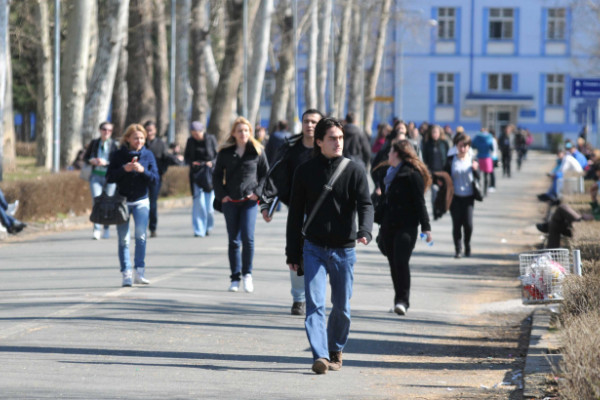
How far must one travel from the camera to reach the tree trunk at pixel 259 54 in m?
39.3

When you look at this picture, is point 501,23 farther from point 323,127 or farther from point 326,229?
point 326,229

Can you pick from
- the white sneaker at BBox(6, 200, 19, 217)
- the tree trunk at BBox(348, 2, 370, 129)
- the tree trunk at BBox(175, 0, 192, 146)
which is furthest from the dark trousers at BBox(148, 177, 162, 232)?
the tree trunk at BBox(348, 2, 370, 129)

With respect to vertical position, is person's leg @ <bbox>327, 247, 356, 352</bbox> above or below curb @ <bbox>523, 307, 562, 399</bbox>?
above

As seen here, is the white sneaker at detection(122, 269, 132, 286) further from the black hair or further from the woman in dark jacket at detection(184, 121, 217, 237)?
the woman in dark jacket at detection(184, 121, 217, 237)

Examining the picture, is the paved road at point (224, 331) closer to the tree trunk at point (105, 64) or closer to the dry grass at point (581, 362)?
the dry grass at point (581, 362)

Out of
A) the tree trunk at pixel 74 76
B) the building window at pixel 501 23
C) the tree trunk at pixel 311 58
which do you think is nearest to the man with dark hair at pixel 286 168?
the tree trunk at pixel 74 76

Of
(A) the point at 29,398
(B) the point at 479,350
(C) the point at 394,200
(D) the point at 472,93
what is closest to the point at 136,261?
(C) the point at 394,200

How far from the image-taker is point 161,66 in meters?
42.2

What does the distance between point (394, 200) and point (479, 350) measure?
7.10 feet

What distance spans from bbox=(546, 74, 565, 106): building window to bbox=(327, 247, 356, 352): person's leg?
259 feet

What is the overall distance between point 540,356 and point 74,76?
19.9 m

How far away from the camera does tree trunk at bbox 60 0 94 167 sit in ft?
86.5

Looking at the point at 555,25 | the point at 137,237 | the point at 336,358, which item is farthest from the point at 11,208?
the point at 555,25

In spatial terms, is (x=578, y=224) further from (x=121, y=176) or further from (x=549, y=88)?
(x=549, y=88)
